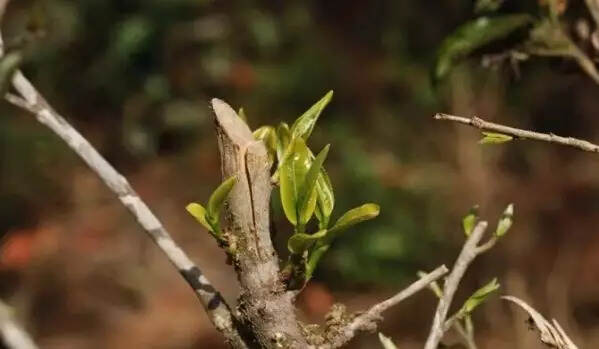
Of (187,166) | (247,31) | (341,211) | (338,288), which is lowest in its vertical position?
(338,288)

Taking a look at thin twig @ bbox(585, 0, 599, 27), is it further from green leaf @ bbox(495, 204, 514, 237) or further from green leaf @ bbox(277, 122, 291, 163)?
green leaf @ bbox(277, 122, 291, 163)

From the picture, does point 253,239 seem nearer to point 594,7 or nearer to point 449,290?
point 449,290

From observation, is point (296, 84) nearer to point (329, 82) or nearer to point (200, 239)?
point (329, 82)

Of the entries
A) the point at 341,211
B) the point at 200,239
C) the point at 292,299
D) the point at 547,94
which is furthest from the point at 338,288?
the point at 292,299

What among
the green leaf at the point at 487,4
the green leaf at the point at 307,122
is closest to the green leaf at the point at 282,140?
the green leaf at the point at 307,122

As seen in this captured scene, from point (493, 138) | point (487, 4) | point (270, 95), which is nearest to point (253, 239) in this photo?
point (493, 138)

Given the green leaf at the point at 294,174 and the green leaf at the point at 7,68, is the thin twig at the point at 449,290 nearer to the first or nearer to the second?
the green leaf at the point at 294,174
